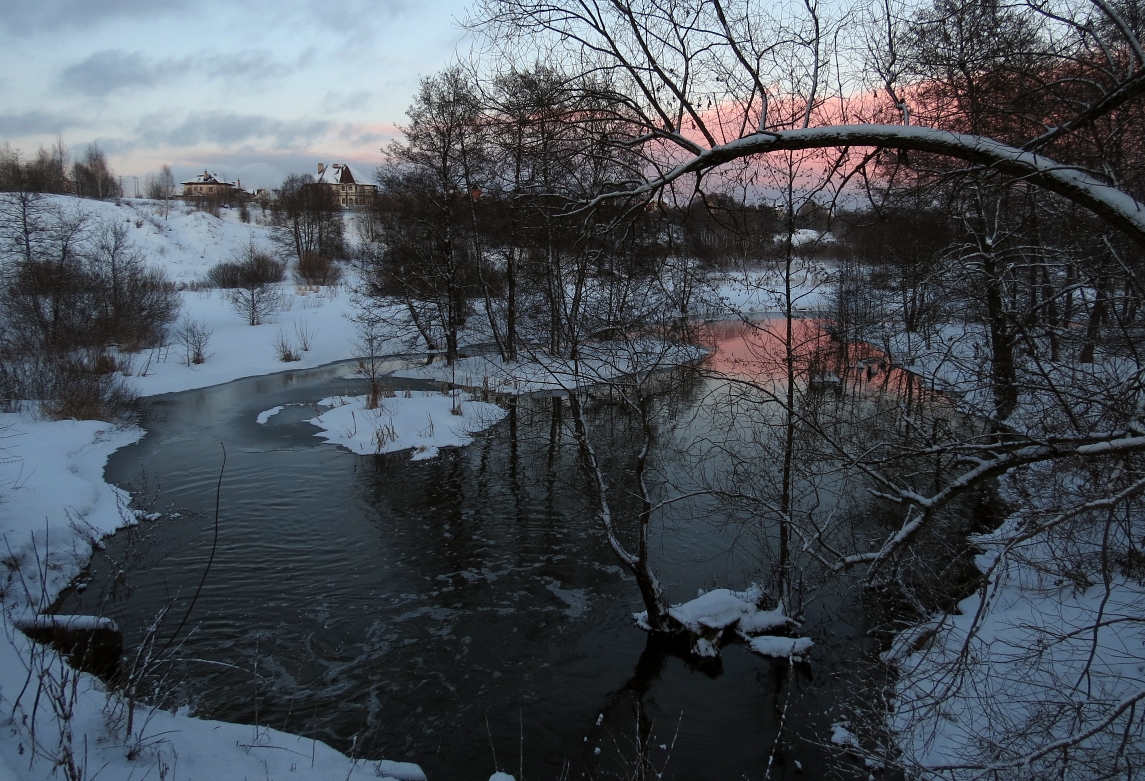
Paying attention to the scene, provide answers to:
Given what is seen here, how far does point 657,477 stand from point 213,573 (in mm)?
7214

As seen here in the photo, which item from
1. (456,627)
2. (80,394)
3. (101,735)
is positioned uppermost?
(80,394)

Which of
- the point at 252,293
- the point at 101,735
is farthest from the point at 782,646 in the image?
the point at 252,293

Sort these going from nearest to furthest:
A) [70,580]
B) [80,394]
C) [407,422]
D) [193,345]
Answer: [70,580], [80,394], [407,422], [193,345]

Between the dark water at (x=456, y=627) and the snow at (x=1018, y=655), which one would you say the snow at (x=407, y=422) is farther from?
the snow at (x=1018, y=655)

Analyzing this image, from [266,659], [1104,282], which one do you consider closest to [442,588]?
[266,659]

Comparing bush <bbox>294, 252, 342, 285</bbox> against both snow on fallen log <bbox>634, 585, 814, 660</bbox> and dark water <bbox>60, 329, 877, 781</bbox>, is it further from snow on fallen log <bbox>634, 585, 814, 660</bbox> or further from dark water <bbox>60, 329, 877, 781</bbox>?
snow on fallen log <bbox>634, 585, 814, 660</bbox>

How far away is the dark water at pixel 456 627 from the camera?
644 centimetres

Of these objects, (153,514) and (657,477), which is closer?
(153,514)

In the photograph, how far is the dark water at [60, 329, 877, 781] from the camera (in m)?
6.44

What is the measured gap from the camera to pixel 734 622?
26.9 feet

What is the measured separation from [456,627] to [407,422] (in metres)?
9.68

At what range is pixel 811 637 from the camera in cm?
809

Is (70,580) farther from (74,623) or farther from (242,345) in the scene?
(242,345)

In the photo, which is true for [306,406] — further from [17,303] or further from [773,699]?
[773,699]
